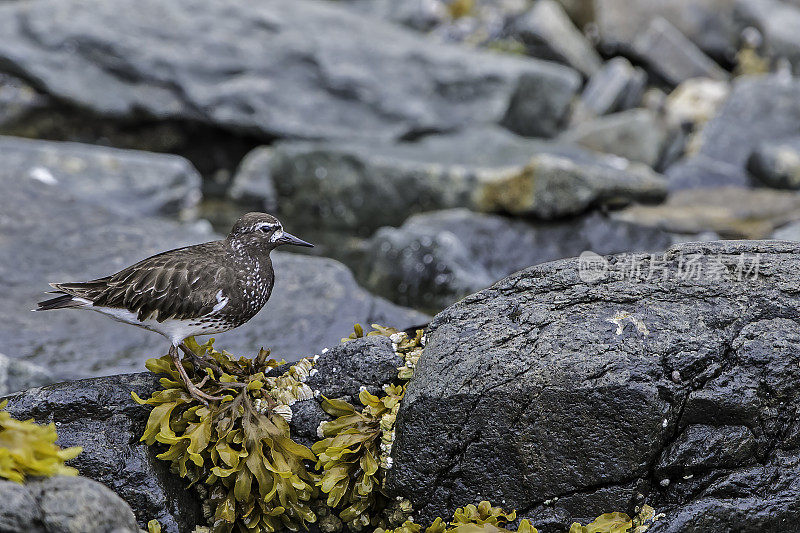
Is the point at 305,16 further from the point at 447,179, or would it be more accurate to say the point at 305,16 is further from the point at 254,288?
the point at 254,288

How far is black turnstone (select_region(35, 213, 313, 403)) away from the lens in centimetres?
412

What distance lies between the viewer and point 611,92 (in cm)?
1345

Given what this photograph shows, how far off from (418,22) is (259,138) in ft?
16.4

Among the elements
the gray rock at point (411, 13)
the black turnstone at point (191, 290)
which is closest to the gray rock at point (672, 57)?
the gray rock at point (411, 13)

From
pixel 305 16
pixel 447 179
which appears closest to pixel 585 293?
pixel 447 179

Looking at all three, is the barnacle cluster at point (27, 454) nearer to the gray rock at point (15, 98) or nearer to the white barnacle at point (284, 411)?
the white barnacle at point (284, 411)

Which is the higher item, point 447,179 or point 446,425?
point 446,425

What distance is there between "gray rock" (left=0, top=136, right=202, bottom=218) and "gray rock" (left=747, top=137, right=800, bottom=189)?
23.6 ft

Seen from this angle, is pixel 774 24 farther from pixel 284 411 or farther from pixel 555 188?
pixel 284 411

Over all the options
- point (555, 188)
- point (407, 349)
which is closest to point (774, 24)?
point (555, 188)

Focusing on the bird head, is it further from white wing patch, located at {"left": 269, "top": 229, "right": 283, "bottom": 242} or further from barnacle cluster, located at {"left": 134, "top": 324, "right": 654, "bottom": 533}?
barnacle cluster, located at {"left": 134, "top": 324, "right": 654, "bottom": 533}

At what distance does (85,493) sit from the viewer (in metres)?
3.00

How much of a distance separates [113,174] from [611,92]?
7783mm

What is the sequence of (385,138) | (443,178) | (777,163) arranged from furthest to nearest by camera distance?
(385,138) < (777,163) < (443,178)
